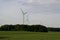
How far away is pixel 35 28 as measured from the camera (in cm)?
106
